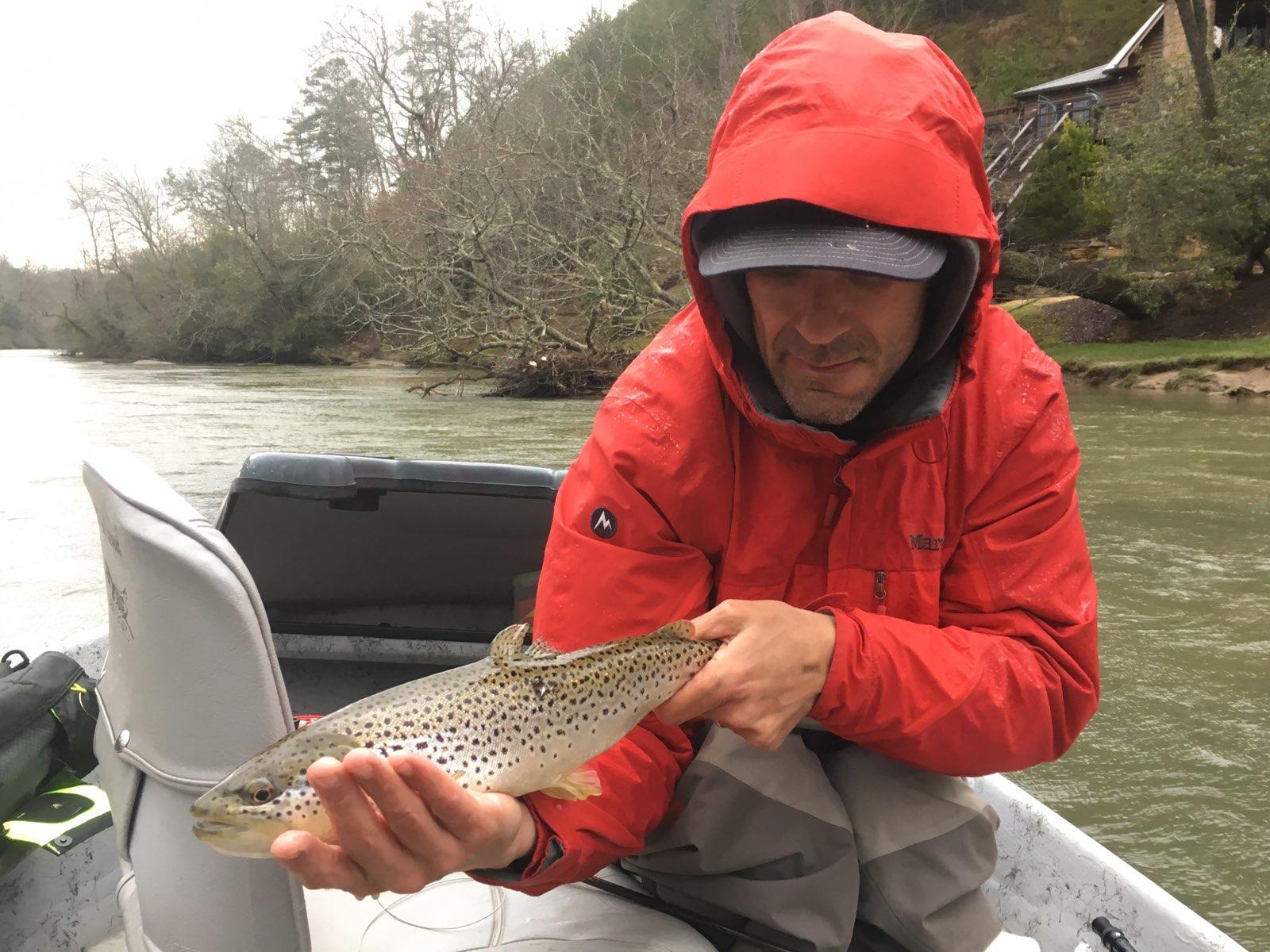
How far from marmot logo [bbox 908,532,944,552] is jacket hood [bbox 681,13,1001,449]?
27 cm

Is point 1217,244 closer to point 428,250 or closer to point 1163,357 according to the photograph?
point 1163,357

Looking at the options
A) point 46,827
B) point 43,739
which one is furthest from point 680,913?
point 43,739

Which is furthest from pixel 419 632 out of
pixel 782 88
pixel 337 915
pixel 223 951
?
pixel 782 88

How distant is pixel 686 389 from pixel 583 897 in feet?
3.84

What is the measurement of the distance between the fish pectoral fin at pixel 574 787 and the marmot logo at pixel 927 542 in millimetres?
811

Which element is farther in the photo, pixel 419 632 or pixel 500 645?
pixel 419 632

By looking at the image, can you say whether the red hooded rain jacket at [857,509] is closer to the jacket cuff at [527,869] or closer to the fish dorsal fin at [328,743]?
the jacket cuff at [527,869]

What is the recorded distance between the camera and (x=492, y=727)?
1621 mm

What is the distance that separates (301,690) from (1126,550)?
8112 millimetres

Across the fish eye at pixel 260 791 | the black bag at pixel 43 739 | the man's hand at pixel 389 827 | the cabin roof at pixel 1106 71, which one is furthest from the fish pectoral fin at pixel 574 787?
the cabin roof at pixel 1106 71

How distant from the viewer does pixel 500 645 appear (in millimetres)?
1737

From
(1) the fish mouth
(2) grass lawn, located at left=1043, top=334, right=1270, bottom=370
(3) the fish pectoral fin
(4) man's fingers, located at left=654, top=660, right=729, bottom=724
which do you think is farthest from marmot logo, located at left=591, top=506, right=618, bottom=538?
(2) grass lawn, located at left=1043, top=334, right=1270, bottom=370

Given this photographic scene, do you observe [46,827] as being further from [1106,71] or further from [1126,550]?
[1106,71]

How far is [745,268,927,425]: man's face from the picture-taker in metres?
1.76
